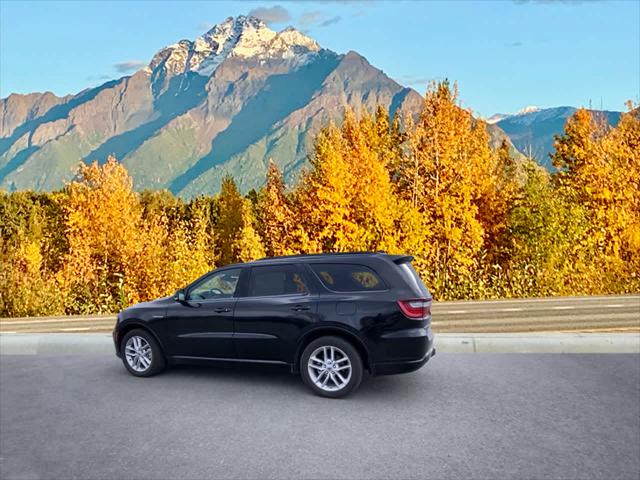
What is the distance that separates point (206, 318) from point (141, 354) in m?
1.22

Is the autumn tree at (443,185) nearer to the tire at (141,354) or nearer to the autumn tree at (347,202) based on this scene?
the autumn tree at (347,202)

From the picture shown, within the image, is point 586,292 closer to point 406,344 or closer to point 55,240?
point 406,344

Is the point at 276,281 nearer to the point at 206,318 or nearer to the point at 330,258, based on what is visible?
the point at 330,258

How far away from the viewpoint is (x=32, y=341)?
33.8 feet

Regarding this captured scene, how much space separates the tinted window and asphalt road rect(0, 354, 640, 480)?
1181mm

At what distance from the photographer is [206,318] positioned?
771 cm

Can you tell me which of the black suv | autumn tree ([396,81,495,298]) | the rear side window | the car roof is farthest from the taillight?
autumn tree ([396,81,495,298])

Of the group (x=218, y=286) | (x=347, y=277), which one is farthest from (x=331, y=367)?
(x=218, y=286)

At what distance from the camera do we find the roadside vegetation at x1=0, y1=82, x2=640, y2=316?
23.4 meters

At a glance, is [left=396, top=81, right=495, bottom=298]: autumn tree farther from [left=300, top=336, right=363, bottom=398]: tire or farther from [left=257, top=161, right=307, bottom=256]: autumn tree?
[left=300, top=336, right=363, bottom=398]: tire

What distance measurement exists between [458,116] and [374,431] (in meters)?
34.4

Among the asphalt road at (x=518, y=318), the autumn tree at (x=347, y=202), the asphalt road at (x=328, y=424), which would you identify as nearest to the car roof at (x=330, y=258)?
the asphalt road at (x=328, y=424)

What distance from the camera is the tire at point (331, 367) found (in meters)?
6.96

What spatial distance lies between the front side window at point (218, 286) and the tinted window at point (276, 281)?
0.28 metres
